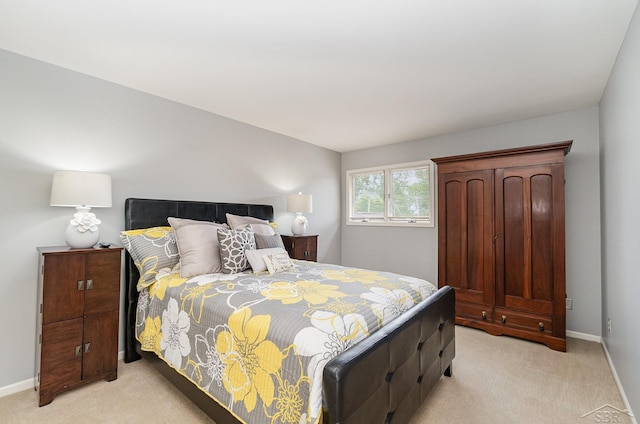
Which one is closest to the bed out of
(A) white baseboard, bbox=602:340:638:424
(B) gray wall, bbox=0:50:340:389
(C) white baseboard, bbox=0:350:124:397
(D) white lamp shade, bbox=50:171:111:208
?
(B) gray wall, bbox=0:50:340:389

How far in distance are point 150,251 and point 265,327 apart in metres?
1.48

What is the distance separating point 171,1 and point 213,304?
1.73 m

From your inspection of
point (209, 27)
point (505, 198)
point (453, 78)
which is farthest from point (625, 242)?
point (209, 27)

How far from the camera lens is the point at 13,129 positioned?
2.15 metres

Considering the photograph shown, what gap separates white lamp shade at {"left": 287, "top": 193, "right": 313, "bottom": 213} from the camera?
3.92 m

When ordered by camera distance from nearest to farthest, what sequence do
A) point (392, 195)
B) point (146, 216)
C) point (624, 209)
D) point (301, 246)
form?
point (624, 209), point (146, 216), point (301, 246), point (392, 195)

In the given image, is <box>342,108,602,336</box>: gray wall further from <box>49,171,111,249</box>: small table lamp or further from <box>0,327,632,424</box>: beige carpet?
<box>49,171,111,249</box>: small table lamp

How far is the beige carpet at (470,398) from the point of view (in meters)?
1.84

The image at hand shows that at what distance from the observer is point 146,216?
2701mm

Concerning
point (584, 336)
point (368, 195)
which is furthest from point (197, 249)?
point (584, 336)

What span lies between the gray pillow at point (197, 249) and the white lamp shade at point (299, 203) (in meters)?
1.50

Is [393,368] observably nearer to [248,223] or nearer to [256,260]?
[256,260]

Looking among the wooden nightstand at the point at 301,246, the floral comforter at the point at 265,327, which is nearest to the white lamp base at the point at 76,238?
the floral comforter at the point at 265,327

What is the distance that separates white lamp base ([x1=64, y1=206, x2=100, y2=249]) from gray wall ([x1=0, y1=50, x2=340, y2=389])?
0.92 ft
